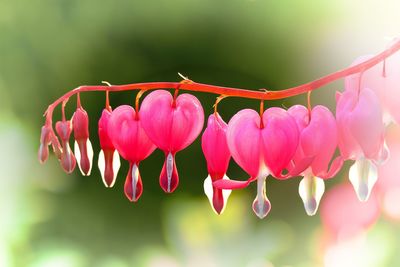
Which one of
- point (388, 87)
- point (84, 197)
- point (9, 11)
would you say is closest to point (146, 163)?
point (84, 197)

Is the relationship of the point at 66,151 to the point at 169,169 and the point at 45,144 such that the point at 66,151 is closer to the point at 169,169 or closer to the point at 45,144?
the point at 45,144

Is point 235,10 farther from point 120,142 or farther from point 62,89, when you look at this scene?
point 120,142

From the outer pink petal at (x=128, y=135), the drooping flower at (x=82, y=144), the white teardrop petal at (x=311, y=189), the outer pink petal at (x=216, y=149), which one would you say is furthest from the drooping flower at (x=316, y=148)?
the drooping flower at (x=82, y=144)

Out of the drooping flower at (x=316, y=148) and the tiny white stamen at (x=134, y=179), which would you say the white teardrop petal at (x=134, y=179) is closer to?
the tiny white stamen at (x=134, y=179)

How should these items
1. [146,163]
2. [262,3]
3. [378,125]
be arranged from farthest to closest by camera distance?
[262,3], [146,163], [378,125]

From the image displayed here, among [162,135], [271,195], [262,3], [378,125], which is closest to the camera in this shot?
[378,125]

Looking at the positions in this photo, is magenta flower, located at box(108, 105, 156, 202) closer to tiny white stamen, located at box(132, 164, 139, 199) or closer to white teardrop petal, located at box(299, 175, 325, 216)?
tiny white stamen, located at box(132, 164, 139, 199)

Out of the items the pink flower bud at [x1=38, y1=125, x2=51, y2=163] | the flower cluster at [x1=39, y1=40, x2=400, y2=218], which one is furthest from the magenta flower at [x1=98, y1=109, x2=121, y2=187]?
the pink flower bud at [x1=38, y1=125, x2=51, y2=163]
